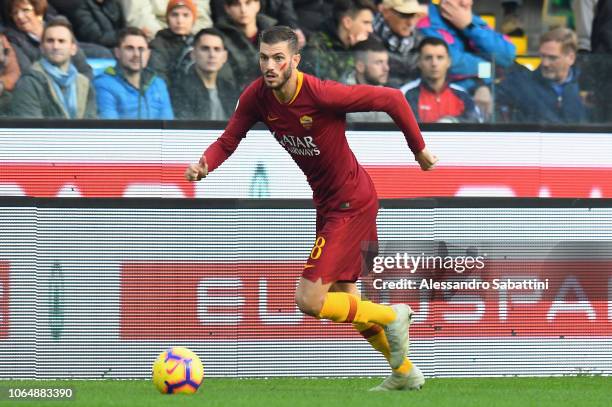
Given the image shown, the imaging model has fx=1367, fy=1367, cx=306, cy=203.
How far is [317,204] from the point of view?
819 cm

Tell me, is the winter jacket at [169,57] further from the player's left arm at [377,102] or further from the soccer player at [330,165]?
the player's left arm at [377,102]

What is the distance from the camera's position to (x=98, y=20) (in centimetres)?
1282

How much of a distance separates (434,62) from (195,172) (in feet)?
16.0

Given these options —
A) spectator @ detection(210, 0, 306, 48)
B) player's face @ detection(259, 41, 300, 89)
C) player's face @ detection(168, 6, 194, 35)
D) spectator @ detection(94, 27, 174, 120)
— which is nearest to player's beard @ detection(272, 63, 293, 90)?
player's face @ detection(259, 41, 300, 89)

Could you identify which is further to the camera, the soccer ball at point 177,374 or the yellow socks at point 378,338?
the yellow socks at point 378,338

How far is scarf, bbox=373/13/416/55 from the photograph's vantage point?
42.6 ft

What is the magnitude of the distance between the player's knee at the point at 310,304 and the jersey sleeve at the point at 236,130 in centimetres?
92

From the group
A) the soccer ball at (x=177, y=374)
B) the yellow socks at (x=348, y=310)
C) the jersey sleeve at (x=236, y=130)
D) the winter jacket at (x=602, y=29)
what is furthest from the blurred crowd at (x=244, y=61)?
the soccer ball at (x=177, y=374)

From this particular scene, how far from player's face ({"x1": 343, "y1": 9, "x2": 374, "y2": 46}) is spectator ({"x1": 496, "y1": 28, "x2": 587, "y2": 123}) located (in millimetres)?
1500

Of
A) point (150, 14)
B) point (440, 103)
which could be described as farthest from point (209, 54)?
point (440, 103)

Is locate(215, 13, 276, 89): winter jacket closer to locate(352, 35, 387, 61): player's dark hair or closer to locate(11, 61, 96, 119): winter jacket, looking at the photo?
locate(352, 35, 387, 61): player's dark hair

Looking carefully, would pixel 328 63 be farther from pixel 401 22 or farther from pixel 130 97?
pixel 130 97

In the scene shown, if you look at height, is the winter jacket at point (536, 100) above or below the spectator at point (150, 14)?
below

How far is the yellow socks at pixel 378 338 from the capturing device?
319 inches
